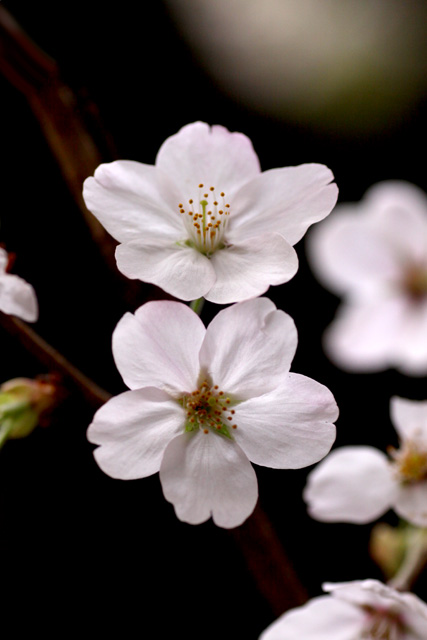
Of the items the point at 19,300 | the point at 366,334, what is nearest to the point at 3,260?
the point at 19,300

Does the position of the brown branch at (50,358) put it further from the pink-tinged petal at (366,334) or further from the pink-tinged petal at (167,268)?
the pink-tinged petal at (366,334)

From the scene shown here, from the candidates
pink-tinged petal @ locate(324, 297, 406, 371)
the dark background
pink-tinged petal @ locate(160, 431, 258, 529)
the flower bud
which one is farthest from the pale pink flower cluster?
pink-tinged petal @ locate(324, 297, 406, 371)

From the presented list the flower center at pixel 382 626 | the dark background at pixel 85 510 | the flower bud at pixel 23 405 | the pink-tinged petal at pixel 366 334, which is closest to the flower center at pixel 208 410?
the flower bud at pixel 23 405

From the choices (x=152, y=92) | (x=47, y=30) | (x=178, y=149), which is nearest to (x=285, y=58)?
(x=152, y=92)

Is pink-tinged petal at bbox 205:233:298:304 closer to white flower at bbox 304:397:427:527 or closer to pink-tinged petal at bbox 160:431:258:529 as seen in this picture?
pink-tinged petal at bbox 160:431:258:529

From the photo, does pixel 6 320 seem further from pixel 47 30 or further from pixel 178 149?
pixel 47 30
